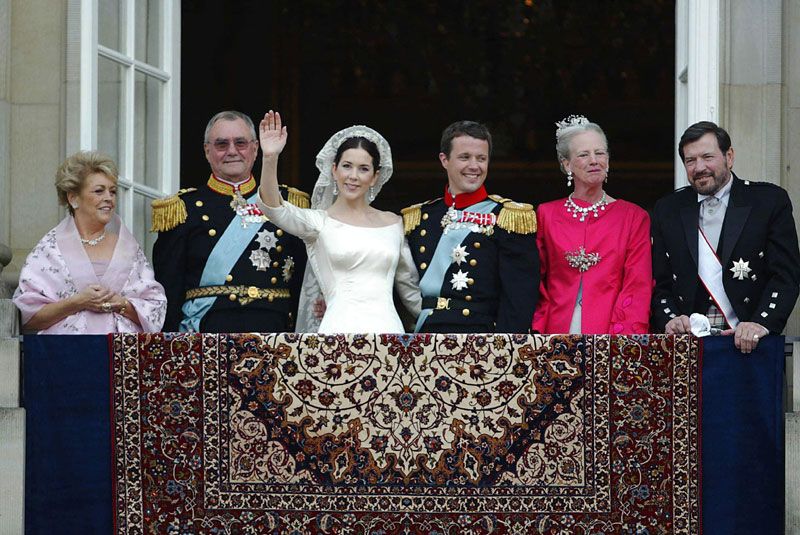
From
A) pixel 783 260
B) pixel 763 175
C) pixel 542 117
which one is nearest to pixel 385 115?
pixel 542 117

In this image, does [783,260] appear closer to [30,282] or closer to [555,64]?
[30,282]

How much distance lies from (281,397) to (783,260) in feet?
7.28

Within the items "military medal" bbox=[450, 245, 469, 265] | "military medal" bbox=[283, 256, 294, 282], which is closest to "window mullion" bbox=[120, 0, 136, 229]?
"military medal" bbox=[283, 256, 294, 282]

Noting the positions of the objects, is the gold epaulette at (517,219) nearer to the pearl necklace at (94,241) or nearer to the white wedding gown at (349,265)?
the white wedding gown at (349,265)

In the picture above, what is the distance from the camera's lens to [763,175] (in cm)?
877

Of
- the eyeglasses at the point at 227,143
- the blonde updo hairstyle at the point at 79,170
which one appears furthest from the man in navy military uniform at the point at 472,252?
the blonde updo hairstyle at the point at 79,170

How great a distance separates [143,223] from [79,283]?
1184 millimetres

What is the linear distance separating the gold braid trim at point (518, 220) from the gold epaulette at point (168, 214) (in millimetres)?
1494

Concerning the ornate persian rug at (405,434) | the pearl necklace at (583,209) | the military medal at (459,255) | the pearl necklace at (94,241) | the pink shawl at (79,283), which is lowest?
the ornate persian rug at (405,434)

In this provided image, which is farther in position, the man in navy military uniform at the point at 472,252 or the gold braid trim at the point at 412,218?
the gold braid trim at the point at 412,218

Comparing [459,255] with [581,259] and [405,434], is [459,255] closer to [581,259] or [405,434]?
[581,259]

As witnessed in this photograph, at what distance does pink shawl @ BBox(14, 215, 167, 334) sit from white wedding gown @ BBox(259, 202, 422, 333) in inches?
25.7

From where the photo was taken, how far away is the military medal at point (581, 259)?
8078 mm

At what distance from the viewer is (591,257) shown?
318 inches
